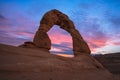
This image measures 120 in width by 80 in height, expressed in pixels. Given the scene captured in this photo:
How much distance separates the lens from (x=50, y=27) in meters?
25.6

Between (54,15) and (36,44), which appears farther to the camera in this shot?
(54,15)

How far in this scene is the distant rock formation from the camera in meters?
24.3

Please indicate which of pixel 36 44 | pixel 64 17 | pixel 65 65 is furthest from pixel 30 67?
pixel 64 17

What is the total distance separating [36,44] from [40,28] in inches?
97.0

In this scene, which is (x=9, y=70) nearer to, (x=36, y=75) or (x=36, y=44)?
(x=36, y=75)

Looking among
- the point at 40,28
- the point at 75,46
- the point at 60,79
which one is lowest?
the point at 60,79

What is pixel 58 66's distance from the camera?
629 inches

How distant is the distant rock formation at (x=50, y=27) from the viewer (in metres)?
24.3

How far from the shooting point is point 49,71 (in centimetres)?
1455

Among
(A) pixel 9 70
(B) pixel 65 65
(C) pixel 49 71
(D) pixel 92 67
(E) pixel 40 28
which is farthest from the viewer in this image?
(E) pixel 40 28

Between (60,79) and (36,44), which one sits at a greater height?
(36,44)

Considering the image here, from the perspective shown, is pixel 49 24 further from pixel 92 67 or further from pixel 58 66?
pixel 58 66

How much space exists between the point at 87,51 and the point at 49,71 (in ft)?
43.6

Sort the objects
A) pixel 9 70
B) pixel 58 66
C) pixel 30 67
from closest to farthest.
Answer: pixel 9 70 < pixel 30 67 < pixel 58 66
